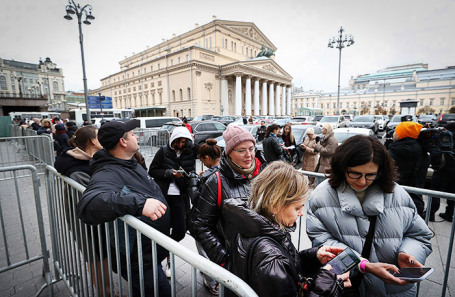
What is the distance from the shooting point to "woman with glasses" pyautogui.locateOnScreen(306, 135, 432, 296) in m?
1.53

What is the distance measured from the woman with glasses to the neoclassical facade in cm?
4134

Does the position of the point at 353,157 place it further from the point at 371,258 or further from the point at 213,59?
the point at 213,59

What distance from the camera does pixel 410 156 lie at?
3.37m

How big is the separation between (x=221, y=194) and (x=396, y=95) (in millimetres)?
94406

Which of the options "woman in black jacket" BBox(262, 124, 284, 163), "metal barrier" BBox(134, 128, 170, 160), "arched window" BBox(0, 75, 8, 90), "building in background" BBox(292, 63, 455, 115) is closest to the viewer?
"woman in black jacket" BBox(262, 124, 284, 163)

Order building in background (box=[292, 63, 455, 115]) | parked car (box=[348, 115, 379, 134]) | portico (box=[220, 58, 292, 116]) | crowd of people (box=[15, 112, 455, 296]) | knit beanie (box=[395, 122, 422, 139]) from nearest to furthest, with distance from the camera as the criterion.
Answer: crowd of people (box=[15, 112, 455, 296]) < knit beanie (box=[395, 122, 422, 139]) < parked car (box=[348, 115, 379, 134]) < portico (box=[220, 58, 292, 116]) < building in background (box=[292, 63, 455, 115])

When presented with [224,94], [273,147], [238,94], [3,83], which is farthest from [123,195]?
[3,83]

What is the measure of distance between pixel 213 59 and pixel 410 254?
158ft

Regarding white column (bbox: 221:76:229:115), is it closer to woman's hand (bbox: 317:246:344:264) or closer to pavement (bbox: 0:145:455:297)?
pavement (bbox: 0:145:455:297)

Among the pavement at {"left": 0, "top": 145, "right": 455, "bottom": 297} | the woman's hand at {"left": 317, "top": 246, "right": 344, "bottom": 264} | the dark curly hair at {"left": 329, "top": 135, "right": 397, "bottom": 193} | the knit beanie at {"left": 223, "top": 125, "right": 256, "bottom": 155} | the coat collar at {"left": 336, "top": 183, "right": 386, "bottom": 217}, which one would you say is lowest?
the pavement at {"left": 0, "top": 145, "right": 455, "bottom": 297}

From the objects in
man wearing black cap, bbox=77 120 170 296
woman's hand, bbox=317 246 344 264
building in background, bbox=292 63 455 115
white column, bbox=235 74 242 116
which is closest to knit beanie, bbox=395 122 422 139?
woman's hand, bbox=317 246 344 264

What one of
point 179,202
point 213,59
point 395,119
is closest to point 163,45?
point 213,59

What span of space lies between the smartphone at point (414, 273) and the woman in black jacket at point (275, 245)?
326 mm

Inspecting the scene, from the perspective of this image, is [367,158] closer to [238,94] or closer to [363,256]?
[363,256]
